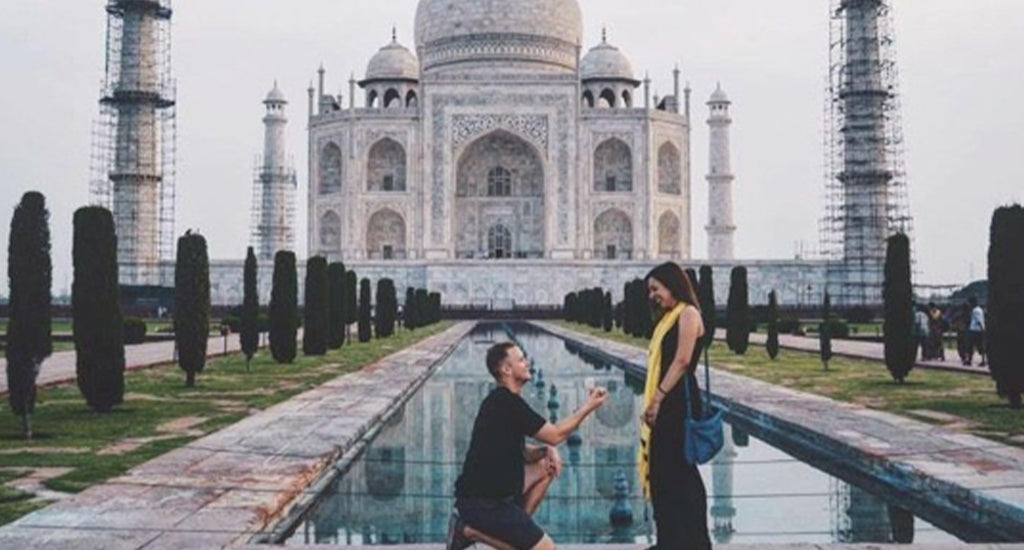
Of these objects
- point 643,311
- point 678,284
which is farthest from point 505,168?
point 678,284

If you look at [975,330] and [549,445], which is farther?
[975,330]

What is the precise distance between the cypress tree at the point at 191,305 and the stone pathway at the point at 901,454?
12.7 ft

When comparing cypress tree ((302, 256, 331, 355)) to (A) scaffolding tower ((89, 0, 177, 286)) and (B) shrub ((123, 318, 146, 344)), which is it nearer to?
(B) shrub ((123, 318, 146, 344))

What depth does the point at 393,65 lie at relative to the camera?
34.2 meters

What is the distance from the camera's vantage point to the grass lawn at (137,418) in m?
4.46

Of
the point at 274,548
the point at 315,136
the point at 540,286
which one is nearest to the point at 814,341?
the point at 540,286

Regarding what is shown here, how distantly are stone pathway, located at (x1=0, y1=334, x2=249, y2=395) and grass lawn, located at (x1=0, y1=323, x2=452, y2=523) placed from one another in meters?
0.31

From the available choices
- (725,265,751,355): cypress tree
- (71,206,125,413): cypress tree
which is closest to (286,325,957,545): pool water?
(71,206,125,413): cypress tree

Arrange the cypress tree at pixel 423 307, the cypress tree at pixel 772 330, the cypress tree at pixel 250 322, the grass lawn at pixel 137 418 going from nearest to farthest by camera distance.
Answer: the grass lawn at pixel 137 418 < the cypress tree at pixel 250 322 < the cypress tree at pixel 772 330 < the cypress tree at pixel 423 307

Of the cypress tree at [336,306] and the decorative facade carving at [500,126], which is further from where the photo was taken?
the decorative facade carving at [500,126]

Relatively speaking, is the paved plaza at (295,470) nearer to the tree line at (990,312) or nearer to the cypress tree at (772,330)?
the tree line at (990,312)

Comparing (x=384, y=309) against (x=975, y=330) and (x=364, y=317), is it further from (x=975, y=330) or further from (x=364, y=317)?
(x=975, y=330)

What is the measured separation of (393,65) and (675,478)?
3249cm

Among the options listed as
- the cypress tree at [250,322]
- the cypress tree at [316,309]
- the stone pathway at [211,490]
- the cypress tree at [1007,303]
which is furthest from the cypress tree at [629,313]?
the stone pathway at [211,490]
